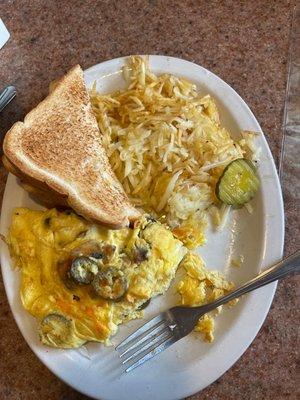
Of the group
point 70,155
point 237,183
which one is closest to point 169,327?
point 237,183

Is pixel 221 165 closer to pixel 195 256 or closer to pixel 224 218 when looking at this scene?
pixel 224 218

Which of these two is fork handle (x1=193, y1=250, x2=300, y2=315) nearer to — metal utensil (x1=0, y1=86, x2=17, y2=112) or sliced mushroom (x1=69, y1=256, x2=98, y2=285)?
sliced mushroom (x1=69, y1=256, x2=98, y2=285)

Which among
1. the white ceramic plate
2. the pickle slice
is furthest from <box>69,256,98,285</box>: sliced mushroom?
the pickle slice

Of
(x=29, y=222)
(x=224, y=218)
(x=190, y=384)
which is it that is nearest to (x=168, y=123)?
(x=224, y=218)

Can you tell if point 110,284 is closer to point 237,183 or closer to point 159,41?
point 237,183

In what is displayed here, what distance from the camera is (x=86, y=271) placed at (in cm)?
172

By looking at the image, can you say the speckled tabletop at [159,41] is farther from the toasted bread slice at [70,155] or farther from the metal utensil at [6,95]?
the toasted bread slice at [70,155]

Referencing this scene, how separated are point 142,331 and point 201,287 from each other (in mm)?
230

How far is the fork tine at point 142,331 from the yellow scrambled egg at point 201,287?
0.10 m

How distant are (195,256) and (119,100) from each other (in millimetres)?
584

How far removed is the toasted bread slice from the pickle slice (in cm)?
29

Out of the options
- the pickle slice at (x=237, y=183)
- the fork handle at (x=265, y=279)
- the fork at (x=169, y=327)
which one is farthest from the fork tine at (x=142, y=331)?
the pickle slice at (x=237, y=183)

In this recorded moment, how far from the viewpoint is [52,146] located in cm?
189

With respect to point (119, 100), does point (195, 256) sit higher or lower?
lower
